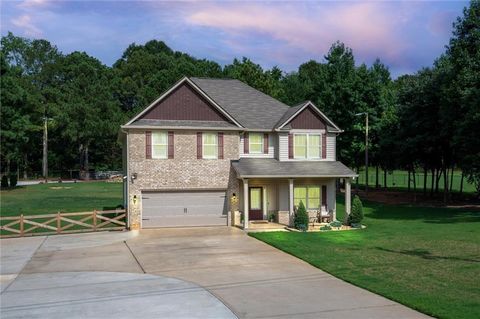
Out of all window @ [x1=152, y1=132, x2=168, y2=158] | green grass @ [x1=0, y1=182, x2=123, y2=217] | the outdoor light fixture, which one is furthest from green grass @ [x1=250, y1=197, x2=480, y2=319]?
green grass @ [x1=0, y1=182, x2=123, y2=217]

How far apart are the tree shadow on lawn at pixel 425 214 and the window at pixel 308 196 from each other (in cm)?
524

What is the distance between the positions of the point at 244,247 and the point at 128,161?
9955 millimetres

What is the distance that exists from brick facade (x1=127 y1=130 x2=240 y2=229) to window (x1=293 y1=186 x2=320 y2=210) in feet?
13.0

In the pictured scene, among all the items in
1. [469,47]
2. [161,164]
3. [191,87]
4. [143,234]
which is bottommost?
[143,234]

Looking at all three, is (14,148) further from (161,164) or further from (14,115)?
(161,164)

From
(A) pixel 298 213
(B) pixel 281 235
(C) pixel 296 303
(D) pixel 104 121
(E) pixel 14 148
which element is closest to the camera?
(C) pixel 296 303

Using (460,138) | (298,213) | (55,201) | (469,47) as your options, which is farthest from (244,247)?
(55,201)

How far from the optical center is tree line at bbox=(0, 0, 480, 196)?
36.4m

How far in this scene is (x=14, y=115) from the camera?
191ft

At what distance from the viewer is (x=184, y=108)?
1204 inches

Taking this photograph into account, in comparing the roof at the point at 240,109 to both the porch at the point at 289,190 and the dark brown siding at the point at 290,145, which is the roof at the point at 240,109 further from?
the porch at the point at 289,190

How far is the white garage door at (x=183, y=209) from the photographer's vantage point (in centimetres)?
2991

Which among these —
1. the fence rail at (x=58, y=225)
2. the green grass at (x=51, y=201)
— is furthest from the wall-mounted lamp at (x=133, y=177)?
the green grass at (x=51, y=201)

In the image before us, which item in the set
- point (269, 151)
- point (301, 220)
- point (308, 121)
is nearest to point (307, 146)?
point (308, 121)
